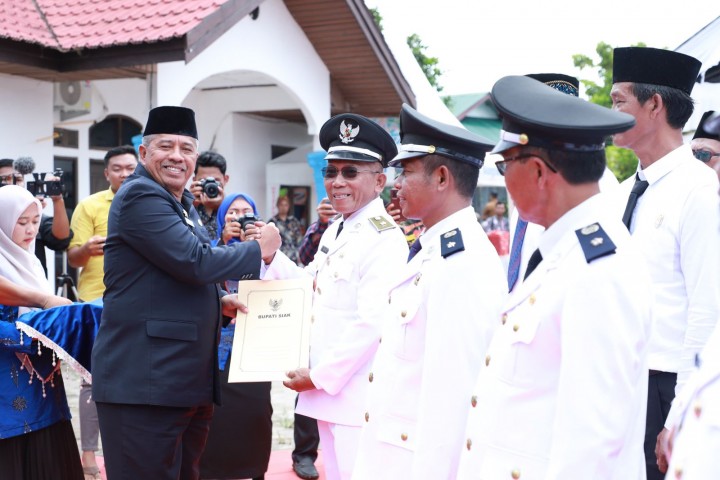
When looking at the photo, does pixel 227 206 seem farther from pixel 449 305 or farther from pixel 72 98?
pixel 72 98

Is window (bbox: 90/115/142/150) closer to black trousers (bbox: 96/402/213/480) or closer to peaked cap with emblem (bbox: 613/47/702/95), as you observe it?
black trousers (bbox: 96/402/213/480)

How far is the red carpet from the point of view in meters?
5.26

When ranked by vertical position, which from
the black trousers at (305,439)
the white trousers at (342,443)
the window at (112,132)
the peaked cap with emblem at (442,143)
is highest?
the window at (112,132)

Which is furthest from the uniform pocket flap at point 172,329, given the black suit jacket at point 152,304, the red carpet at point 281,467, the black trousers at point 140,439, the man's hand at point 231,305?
the red carpet at point 281,467

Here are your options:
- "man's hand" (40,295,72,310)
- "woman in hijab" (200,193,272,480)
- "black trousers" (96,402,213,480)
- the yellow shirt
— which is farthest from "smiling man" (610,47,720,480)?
the yellow shirt

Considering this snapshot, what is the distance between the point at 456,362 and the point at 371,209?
4.58ft

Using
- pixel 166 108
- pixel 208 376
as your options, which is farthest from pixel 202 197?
pixel 208 376

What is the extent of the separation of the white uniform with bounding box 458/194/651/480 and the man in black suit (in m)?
1.46

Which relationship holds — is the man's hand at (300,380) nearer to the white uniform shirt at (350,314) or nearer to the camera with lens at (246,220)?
the white uniform shirt at (350,314)

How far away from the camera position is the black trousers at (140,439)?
10.3 feet

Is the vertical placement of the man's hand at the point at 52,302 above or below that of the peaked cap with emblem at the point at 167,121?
below

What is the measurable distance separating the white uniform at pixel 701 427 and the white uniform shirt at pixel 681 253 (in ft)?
3.62

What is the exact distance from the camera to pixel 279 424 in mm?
6941

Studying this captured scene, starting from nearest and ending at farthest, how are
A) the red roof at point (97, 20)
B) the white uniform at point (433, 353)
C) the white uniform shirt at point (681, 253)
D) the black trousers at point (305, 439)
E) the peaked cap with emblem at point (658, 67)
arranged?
the white uniform at point (433, 353) < the white uniform shirt at point (681, 253) < the peaked cap with emblem at point (658, 67) < the black trousers at point (305, 439) < the red roof at point (97, 20)
